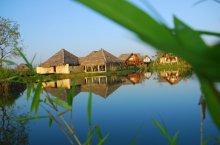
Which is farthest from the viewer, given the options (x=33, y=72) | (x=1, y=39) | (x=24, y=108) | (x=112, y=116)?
(x=1, y=39)

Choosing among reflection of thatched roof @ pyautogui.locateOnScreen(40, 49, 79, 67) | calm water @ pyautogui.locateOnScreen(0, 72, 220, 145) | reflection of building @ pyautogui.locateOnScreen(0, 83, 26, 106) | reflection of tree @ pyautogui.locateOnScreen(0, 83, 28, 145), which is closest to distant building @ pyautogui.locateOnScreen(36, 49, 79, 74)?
reflection of thatched roof @ pyautogui.locateOnScreen(40, 49, 79, 67)

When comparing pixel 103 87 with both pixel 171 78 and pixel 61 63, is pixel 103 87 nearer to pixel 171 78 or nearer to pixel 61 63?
pixel 171 78

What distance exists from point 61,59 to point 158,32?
128 feet

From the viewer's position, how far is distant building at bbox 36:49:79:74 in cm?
3788

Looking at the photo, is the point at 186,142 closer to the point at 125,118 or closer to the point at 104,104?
the point at 125,118

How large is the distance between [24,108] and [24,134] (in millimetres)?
4230

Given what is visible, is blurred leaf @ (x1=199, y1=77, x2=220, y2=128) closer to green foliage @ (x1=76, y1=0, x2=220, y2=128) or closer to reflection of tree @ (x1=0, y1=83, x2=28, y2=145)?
green foliage @ (x1=76, y1=0, x2=220, y2=128)

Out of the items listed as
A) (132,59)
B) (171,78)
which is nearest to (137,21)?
(171,78)

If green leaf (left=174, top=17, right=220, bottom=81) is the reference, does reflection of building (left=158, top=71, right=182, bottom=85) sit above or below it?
below

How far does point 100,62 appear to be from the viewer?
1501 inches

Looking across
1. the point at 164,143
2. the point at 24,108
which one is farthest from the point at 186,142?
the point at 24,108

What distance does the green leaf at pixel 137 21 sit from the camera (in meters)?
0.18

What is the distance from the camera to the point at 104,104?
535 inches

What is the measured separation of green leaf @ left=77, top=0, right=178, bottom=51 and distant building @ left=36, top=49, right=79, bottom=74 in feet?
124
